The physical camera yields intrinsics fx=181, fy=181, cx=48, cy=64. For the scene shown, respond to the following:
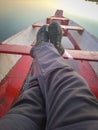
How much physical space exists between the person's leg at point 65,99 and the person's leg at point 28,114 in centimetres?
6

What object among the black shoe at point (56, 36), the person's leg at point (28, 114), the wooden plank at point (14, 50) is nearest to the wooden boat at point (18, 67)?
the wooden plank at point (14, 50)

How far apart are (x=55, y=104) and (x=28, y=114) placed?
125 mm

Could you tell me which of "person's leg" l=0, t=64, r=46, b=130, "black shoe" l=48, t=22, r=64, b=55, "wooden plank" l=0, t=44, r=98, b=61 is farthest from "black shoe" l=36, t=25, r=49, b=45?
"person's leg" l=0, t=64, r=46, b=130

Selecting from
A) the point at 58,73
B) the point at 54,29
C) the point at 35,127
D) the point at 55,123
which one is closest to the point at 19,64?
the point at 54,29

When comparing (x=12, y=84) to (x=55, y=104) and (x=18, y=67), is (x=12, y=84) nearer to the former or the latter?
(x=18, y=67)

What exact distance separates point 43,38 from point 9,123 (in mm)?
850

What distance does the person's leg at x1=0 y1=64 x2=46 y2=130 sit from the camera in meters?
0.59

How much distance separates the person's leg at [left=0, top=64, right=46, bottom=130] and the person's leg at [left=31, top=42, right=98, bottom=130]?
58 millimetres

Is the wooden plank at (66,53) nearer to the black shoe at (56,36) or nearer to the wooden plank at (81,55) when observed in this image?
the wooden plank at (81,55)

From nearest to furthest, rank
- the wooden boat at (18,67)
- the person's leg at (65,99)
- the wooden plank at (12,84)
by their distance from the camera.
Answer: the person's leg at (65,99) → the wooden plank at (12,84) → the wooden boat at (18,67)

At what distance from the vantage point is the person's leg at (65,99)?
496 millimetres

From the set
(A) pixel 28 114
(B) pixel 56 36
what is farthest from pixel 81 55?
(A) pixel 28 114

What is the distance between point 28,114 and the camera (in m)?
0.67

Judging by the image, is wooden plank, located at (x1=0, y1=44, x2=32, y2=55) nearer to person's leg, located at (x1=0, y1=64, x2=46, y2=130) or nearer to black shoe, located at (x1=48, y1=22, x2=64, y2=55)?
black shoe, located at (x1=48, y1=22, x2=64, y2=55)
